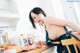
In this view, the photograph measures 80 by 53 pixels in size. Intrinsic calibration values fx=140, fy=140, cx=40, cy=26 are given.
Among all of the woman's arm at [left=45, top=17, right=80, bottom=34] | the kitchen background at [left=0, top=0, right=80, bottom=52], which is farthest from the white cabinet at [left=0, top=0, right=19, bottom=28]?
the woman's arm at [left=45, top=17, right=80, bottom=34]

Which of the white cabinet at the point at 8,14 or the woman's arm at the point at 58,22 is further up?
the white cabinet at the point at 8,14

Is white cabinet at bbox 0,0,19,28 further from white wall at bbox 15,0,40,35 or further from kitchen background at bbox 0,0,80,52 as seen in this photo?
white wall at bbox 15,0,40,35

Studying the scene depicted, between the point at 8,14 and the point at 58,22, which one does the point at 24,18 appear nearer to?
Result: the point at 8,14

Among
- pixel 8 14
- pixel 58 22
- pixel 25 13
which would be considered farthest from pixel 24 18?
pixel 58 22

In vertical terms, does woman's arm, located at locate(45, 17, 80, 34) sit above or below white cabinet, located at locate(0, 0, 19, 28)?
below

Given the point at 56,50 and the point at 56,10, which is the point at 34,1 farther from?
the point at 56,50

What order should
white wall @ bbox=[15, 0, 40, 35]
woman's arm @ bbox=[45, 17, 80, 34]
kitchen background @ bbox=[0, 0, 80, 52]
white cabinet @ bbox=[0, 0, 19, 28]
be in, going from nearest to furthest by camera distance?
woman's arm @ bbox=[45, 17, 80, 34]
white cabinet @ bbox=[0, 0, 19, 28]
kitchen background @ bbox=[0, 0, 80, 52]
white wall @ bbox=[15, 0, 40, 35]

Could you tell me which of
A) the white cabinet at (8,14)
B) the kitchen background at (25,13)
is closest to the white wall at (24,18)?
the kitchen background at (25,13)

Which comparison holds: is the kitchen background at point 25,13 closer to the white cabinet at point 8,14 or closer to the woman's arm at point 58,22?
the white cabinet at point 8,14

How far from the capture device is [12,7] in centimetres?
226

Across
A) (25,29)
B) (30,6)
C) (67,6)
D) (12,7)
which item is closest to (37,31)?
(25,29)

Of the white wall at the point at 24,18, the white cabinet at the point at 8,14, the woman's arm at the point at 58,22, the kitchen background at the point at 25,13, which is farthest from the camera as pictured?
the white wall at the point at 24,18

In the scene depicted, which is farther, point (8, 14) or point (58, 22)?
point (8, 14)

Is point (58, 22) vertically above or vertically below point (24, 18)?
below
